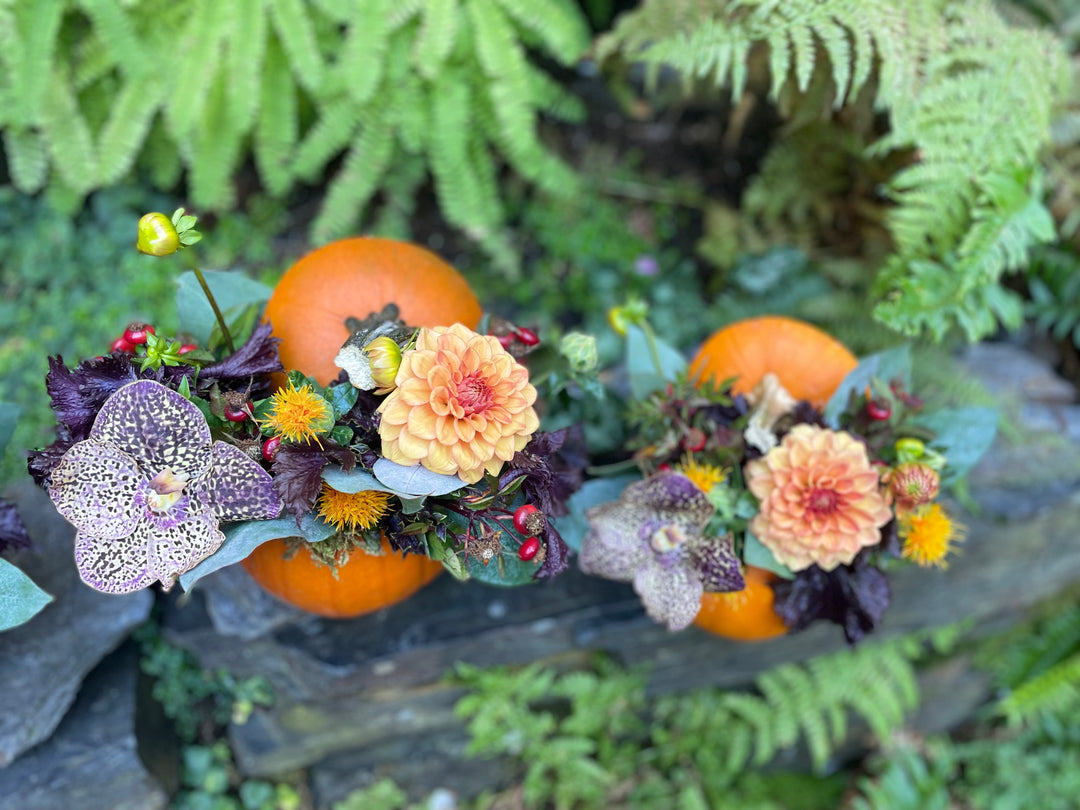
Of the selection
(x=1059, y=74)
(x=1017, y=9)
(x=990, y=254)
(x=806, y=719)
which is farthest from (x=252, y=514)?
(x=1017, y=9)

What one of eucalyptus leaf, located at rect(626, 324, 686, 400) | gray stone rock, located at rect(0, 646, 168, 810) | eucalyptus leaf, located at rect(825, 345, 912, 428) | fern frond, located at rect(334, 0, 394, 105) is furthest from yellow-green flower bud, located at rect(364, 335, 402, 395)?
fern frond, located at rect(334, 0, 394, 105)

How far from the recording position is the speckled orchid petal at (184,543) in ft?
3.92

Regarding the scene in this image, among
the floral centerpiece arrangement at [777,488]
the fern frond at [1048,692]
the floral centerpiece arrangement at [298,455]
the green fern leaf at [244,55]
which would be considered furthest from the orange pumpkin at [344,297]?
the fern frond at [1048,692]


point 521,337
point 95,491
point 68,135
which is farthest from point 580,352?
point 68,135

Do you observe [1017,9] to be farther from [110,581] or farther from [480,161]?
[110,581]

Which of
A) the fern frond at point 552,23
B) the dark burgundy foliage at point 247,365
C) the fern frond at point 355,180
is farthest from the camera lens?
the fern frond at point 355,180

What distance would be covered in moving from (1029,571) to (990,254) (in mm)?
1147

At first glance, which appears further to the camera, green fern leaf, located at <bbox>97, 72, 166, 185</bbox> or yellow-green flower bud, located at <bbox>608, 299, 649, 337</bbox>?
green fern leaf, located at <bbox>97, 72, 166, 185</bbox>

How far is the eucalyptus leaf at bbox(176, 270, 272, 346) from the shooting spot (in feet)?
4.80

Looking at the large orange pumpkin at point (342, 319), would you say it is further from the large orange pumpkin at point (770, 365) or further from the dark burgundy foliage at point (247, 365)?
the large orange pumpkin at point (770, 365)

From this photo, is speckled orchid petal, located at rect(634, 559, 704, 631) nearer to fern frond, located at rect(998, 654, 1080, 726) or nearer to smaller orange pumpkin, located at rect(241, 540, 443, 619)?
smaller orange pumpkin, located at rect(241, 540, 443, 619)

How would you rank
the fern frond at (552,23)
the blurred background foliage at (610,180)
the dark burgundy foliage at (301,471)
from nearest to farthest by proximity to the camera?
the dark burgundy foliage at (301,471)
the blurred background foliage at (610,180)
the fern frond at (552,23)

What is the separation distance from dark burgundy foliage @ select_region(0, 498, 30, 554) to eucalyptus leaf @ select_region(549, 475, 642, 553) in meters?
1.00

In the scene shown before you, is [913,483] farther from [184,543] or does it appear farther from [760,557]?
[184,543]
